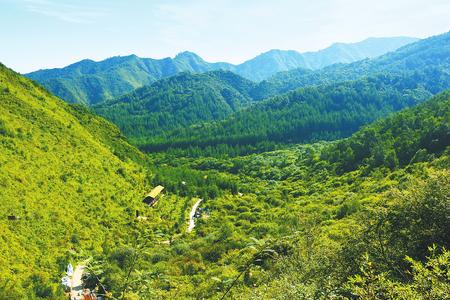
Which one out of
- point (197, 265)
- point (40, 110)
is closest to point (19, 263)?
point (197, 265)

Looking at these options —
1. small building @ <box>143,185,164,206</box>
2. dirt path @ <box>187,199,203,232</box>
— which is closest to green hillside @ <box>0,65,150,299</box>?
small building @ <box>143,185,164,206</box>

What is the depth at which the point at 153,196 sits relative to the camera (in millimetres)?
98938

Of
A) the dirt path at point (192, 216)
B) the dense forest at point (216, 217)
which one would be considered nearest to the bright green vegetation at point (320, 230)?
the dense forest at point (216, 217)

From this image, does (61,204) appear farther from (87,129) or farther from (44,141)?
(87,129)

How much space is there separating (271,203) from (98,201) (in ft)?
169

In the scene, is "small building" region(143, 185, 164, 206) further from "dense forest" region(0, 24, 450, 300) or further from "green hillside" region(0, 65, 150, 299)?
"green hillside" region(0, 65, 150, 299)

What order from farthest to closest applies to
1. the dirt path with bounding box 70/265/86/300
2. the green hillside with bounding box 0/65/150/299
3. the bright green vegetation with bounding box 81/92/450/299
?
1. the green hillside with bounding box 0/65/150/299
2. the dirt path with bounding box 70/265/86/300
3. the bright green vegetation with bounding box 81/92/450/299

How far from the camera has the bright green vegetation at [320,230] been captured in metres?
14.8

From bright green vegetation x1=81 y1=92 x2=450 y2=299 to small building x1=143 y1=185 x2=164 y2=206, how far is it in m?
14.3

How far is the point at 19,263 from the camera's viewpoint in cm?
5234

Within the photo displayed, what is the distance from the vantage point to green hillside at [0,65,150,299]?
2117 inches

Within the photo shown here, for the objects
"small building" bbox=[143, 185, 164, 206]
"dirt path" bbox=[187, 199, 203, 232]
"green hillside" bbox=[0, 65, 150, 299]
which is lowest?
"dirt path" bbox=[187, 199, 203, 232]

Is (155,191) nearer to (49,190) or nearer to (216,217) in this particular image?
(216,217)

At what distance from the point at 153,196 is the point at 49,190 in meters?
31.0
